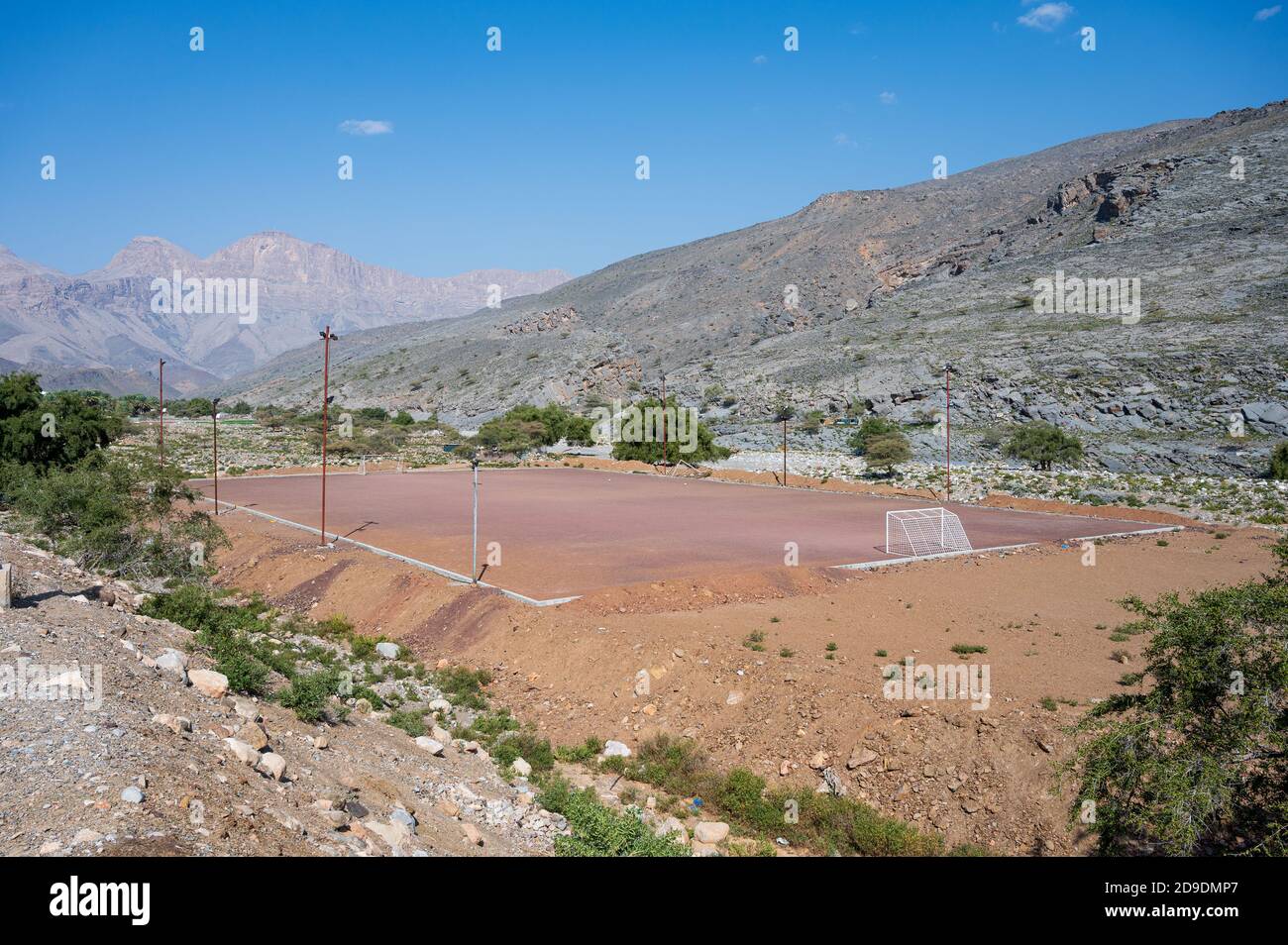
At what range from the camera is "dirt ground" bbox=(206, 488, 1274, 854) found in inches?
403

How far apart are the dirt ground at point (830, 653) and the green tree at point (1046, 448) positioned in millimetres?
27040

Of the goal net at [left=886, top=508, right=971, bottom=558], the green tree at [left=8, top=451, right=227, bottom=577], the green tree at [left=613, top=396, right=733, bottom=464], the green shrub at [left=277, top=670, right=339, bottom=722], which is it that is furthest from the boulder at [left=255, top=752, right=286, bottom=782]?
the green tree at [left=613, top=396, right=733, bottom=464]

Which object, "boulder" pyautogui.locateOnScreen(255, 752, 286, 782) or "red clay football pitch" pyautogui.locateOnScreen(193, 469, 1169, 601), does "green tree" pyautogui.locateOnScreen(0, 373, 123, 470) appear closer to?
"red clay football pitch" pyautogui.locateOnScreen(193, 469, 1169, 601)

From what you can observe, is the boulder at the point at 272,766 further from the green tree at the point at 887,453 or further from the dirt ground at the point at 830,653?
the green tree at the point at 887,453

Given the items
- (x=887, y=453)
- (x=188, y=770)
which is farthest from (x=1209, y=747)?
(x=887, y=453)

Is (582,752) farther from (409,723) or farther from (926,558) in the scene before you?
(926,558)

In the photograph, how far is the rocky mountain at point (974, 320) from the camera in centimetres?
5862

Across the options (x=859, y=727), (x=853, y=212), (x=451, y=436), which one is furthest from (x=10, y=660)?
(x=853, y=212)

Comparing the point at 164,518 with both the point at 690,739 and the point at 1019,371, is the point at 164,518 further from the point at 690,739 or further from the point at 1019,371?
the point at 1019,371

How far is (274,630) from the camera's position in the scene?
16047mm

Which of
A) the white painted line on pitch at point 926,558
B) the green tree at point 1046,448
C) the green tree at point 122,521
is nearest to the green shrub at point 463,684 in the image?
the green tree at point 122,521

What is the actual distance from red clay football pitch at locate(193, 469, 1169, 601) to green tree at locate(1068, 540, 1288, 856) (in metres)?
12.7

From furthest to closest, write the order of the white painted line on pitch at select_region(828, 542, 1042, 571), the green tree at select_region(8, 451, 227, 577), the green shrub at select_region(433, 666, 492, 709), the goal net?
the goal net → the white painted line on pitch at select_region(828, 542, 1042, 571) → the green tree at select_region(8, 451, 227, 577) → the green shrub at select_region(433, 666, 492, 709)

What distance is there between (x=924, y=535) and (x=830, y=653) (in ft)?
45.3
